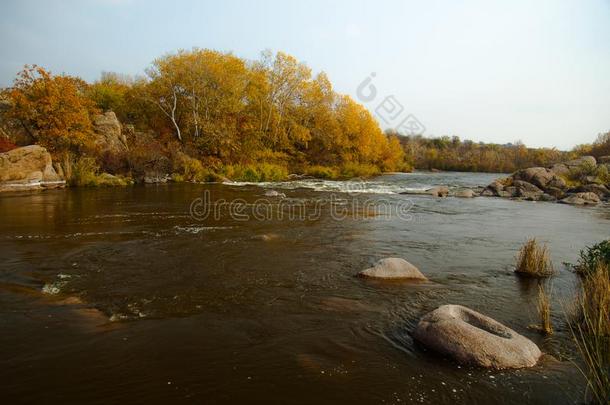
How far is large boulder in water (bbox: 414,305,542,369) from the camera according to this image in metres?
4.95

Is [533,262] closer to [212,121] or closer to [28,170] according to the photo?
[28,170]

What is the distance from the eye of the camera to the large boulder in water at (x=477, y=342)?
195 inches

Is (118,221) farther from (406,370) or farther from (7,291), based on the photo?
(406,370)

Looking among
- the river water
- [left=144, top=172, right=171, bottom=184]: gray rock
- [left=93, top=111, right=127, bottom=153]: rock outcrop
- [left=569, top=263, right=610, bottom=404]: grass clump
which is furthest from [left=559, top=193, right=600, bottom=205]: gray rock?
[left=93, top=111, right=127, bottom=153]: rock outcrop

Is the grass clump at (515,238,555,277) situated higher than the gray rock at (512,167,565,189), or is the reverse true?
the gray rock at (512,167,565,189)

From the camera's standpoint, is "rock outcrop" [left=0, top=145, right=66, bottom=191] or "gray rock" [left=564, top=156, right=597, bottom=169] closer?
"rock outcrop" [left=0, top=145, right=66, bottom=191]

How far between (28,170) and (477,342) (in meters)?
28.3

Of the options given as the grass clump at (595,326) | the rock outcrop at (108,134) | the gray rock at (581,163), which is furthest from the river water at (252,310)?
the gray rock at (581,163)

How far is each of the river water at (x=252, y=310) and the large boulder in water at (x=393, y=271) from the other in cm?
29

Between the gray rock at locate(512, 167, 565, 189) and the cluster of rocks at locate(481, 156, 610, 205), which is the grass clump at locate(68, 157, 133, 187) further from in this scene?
the gray rock at locate(512, 167, 565, 189)

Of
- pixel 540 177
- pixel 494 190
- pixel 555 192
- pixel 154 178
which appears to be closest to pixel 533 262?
pixel 494 190

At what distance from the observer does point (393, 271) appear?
8461 millimetres

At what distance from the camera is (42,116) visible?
27562 millimetres

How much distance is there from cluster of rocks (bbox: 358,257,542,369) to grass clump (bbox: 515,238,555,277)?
4121 millimetres
